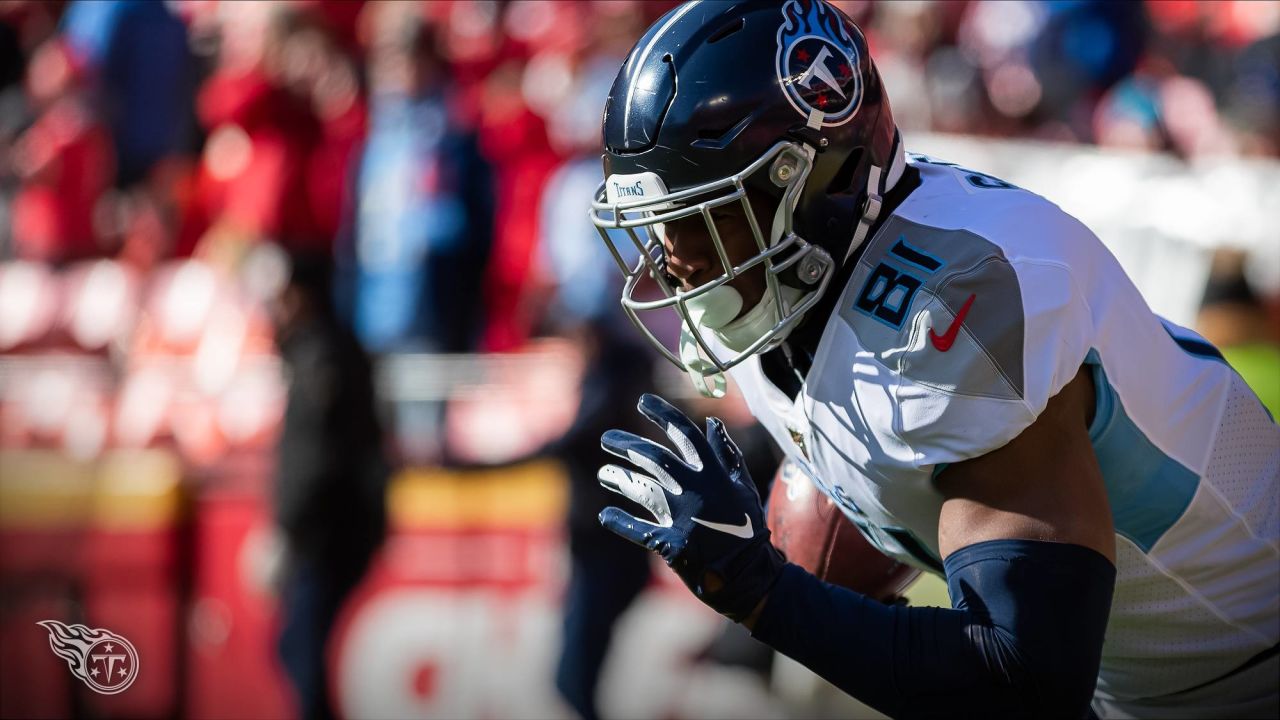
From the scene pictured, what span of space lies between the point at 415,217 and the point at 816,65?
163 inches

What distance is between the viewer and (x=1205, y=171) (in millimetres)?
5566

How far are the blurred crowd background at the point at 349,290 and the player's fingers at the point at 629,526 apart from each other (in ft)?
9.03

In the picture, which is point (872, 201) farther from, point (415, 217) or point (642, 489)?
point (415, 217)

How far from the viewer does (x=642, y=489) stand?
6.65 feet

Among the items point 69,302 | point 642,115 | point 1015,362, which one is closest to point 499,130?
point 69,302

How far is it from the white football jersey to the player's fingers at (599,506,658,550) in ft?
1.17

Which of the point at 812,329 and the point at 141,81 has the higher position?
the point at 812,329

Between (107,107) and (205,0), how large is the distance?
1.33m

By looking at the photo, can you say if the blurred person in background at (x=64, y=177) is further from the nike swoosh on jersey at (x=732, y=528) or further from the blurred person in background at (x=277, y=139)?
the nike swoosh on jersey at (x=732, y=528)

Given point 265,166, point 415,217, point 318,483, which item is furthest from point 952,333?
point 265,166

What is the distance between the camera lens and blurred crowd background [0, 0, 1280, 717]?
5.14 metres

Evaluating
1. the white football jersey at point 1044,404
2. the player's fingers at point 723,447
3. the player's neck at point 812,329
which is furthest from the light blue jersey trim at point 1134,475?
the player's fingers at point 723,447

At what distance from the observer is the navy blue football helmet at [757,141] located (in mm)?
2154

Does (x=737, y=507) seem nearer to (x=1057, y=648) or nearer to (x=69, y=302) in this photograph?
(x=1057, y=648)
